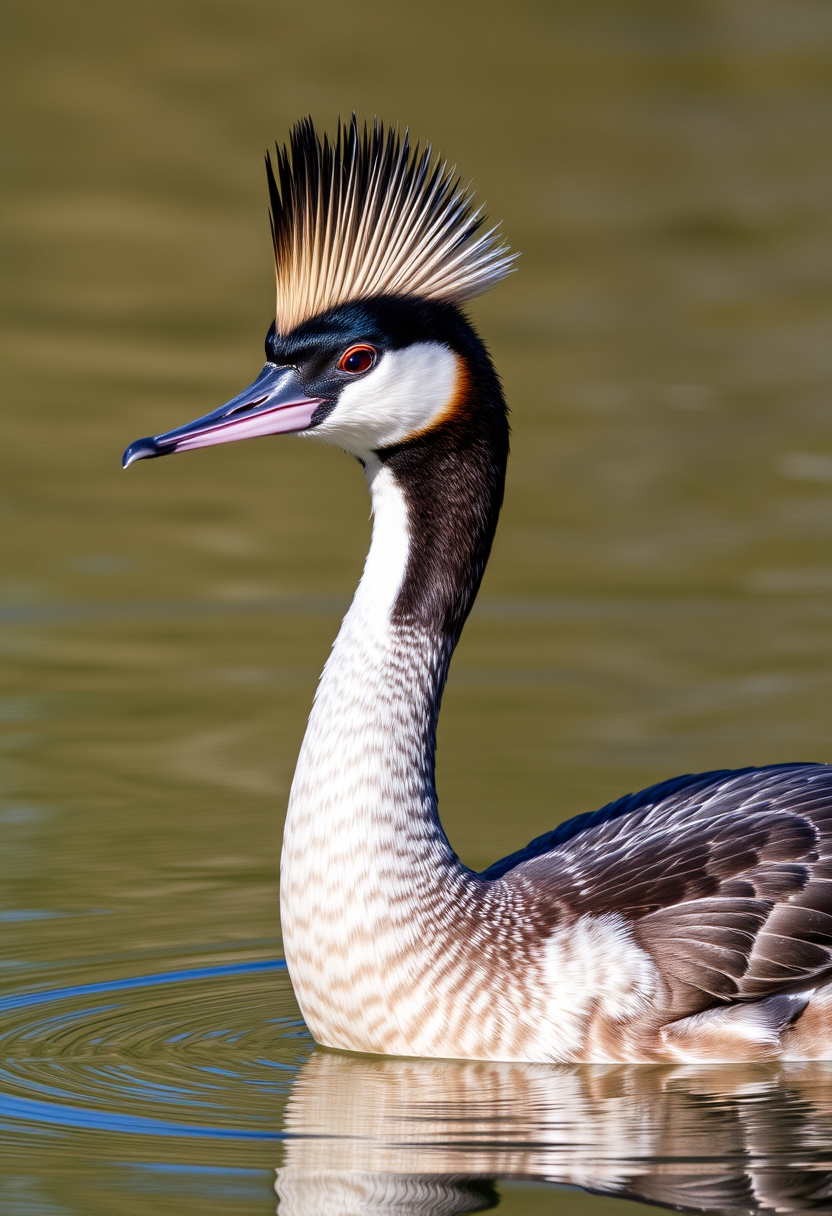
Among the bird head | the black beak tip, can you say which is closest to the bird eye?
the bird head

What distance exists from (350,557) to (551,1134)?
794 centimetres

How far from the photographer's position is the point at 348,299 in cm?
694

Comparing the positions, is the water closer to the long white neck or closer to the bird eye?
the long white neck

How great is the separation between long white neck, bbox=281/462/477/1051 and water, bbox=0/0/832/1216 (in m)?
0.26

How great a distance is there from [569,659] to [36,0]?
47.4 feet

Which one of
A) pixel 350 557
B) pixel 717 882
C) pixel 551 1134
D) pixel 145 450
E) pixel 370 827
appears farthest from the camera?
pixel 350 557

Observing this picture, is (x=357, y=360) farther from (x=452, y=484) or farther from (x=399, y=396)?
(x=452, y=484)

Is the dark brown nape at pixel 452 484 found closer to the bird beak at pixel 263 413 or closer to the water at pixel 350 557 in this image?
the bird beak at pixel 263 413

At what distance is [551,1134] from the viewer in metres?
6.22

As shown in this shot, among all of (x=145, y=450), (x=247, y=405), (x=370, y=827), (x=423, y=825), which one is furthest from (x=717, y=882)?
(x=145, y=450)

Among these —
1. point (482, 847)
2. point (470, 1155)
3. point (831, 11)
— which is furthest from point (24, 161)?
point (470, 1155)

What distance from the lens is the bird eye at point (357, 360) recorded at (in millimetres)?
6902

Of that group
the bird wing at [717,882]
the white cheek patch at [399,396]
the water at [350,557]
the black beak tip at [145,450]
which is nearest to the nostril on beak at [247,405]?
the white cheek patch at [399,396]

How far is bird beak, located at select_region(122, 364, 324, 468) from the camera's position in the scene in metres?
6.79
